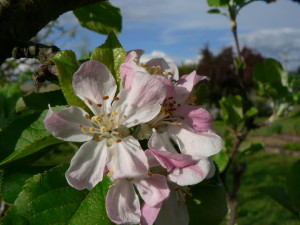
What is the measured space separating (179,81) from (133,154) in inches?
8.7

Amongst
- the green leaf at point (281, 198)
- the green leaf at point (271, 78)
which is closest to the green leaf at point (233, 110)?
the green leaf at point (271, 78)

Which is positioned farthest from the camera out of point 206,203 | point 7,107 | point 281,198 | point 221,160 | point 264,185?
point 264,185

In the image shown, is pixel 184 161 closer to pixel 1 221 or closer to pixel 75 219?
pixel 75 219

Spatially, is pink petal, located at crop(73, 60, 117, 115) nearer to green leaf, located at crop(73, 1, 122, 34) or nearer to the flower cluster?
the flower cluster

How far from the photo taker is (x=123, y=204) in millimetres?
755

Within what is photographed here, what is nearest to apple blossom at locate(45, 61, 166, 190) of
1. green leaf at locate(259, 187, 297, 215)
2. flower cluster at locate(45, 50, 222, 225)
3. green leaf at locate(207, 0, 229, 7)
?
flower cluster at locate(45, 50, 222, 225)

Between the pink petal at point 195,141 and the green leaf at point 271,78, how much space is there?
1.74m

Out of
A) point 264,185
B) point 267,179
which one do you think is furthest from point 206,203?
point 267,179

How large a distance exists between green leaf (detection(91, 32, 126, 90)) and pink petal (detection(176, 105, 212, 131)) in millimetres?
153

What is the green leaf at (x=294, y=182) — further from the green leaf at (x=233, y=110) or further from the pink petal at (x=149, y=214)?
the green leaf at (x=233, y=110)

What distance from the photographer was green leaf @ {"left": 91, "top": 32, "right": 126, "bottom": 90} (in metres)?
0.84

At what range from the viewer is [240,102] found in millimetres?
2629

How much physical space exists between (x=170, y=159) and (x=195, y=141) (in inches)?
3.6

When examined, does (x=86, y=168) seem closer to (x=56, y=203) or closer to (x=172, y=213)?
(x=56, y=203)
